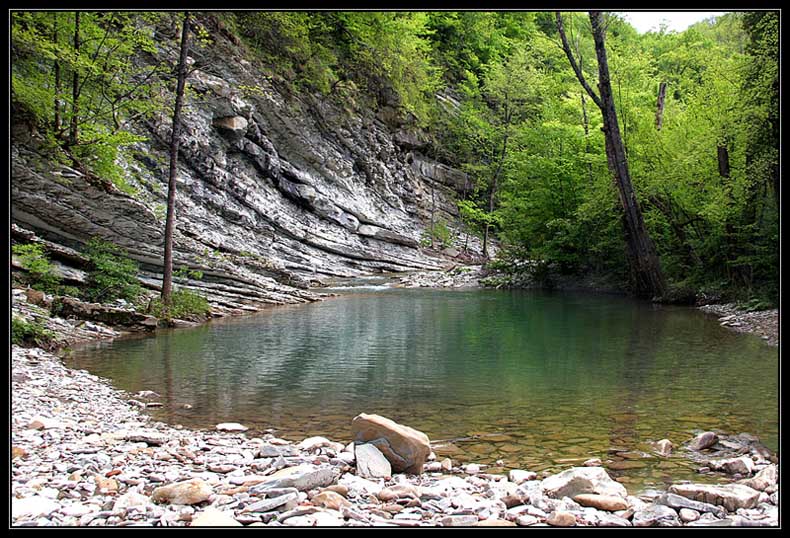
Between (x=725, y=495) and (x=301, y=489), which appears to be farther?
(x=301, y=489)

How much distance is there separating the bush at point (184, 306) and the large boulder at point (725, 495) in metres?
11.5

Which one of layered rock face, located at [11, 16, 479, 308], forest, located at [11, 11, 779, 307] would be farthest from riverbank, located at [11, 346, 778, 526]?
layered rock face, located at [11, 16, 479, 308]

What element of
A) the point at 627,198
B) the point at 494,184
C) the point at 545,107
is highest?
the point at 545,107

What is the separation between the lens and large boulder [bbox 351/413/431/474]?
4574 mm

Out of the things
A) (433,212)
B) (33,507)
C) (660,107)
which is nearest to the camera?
(33,507)

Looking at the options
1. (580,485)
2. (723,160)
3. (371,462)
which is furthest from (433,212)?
(580,485)

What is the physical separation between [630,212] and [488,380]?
11.3m

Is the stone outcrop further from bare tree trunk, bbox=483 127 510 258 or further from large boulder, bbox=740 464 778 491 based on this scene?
bare tree trunk, bbox=483 127 510 258

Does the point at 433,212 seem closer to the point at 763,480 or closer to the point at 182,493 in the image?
the point at 763,480

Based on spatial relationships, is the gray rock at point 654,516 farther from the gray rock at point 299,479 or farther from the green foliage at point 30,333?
the green foliage at point 30,333

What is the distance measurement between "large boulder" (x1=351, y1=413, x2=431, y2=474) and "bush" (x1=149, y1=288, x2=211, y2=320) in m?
9.48

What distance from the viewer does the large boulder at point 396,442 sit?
4.57 m

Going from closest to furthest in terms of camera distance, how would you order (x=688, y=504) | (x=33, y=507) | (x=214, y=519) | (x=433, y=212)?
(x=214, y=519) < (x=33, y=507) < (x=688, y=504) < (x=433, y=212)

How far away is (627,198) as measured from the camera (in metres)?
17.6
